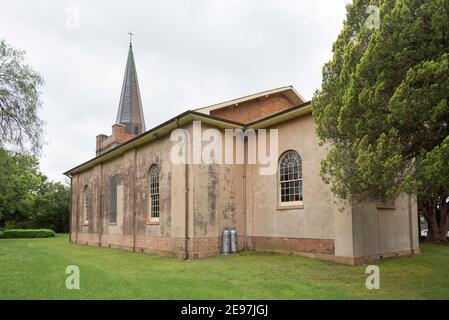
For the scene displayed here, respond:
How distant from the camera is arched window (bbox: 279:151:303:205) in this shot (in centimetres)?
1392

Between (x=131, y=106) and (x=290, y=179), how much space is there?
2404 centimetres

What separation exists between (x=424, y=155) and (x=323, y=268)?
5.27 m

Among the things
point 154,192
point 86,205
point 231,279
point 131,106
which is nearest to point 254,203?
point 154,192

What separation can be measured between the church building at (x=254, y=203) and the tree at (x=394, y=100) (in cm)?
373

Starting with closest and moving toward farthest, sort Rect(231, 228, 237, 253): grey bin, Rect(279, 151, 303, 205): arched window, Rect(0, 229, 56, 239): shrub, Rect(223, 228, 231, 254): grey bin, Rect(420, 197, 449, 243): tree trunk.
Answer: Rect(279, 151, 303, 205): arched window < Rect(223, 228, 231, 254): grey bin < Rect(231, 228, 237, 253): grey bin < Rect(420, 197, 449, 243): tree trunk < Rect(0, 229, 56, 239): shrub

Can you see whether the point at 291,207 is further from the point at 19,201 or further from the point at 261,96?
the point at 19,201

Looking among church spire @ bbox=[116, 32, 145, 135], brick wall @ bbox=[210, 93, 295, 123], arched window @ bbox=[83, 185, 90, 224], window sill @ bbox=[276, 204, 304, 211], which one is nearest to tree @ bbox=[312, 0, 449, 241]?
window sill @ bbox=[276, 204, 304, 211]

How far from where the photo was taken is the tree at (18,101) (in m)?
15.7

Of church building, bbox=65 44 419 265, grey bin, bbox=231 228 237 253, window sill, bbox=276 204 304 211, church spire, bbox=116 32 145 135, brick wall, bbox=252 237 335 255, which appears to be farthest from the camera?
church spire, bbox=116 32 145 135

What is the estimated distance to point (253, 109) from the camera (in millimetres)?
18094

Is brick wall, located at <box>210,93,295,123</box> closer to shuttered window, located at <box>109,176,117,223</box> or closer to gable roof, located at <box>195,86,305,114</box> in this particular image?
gable roof, located at <box>195,86,305,114</box>

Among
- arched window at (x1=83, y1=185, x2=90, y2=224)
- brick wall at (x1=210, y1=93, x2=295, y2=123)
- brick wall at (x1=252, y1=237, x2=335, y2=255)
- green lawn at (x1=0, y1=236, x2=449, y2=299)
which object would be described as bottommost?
green lawn at (x1=0, y1=236, x2=449, y2=299)

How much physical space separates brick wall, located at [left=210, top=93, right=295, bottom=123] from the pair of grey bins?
513cm

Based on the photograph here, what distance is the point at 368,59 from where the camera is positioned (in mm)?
7238
